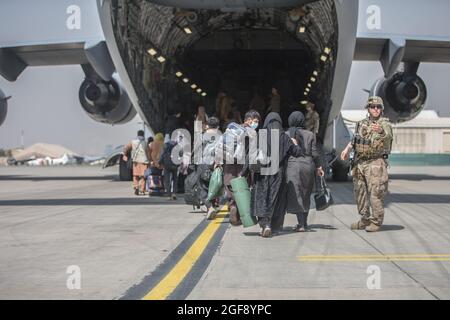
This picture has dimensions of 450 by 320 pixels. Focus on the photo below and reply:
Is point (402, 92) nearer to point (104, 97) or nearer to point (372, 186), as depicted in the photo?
point (104, 97)

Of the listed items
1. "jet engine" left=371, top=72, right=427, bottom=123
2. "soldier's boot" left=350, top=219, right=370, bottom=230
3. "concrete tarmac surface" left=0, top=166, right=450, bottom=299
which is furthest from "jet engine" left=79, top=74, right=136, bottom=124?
"soldier's boot" left=350, top=219, right=370, bottom=230

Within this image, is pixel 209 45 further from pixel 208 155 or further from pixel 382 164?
pixel 382 164

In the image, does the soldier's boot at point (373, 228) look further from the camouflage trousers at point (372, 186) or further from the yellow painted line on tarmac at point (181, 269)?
the yellow painted line on tarmac at point (181, 269)

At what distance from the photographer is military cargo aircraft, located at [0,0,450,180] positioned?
50.0 ft

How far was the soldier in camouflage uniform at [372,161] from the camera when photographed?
32.6 ft

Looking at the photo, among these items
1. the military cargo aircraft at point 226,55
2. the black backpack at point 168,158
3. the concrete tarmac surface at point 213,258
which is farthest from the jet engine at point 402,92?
the concrete tarmac surface at point 213,258

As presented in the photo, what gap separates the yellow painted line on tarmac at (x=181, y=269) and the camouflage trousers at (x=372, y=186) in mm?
2012

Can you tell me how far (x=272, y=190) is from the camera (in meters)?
9.88

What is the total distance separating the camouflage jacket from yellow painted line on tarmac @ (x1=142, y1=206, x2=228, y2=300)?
2232mm

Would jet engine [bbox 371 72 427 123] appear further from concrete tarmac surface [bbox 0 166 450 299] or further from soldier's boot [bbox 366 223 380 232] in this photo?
soldier's boot [bbox 366 223 380 232]

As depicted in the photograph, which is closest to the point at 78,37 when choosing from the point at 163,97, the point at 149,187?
the point at 163,97

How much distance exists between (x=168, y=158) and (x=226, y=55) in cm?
643

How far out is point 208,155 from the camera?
12453 mm

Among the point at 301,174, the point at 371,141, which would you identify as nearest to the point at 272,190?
the point at 301,174
